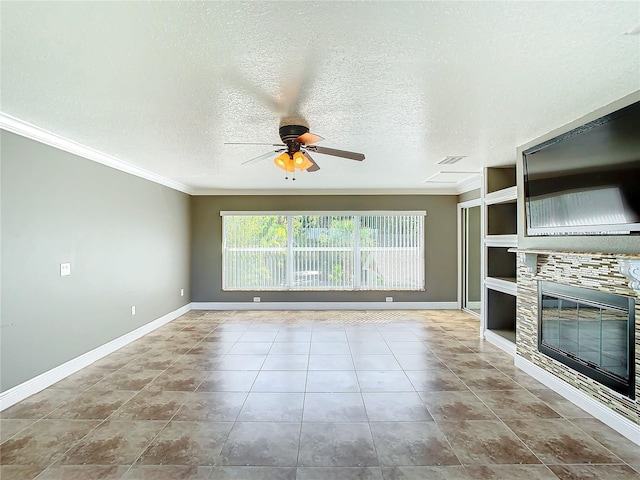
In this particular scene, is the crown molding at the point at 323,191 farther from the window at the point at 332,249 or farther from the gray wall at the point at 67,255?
the gray wall at the point at 67,255

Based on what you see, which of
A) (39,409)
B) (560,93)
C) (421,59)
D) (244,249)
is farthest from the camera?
(244,249)

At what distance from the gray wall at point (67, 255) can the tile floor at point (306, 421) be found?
0.43m

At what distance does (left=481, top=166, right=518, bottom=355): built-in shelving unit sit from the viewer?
479cm

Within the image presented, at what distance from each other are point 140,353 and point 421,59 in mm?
4533

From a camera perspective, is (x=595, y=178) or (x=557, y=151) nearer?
(x=595, y=178)

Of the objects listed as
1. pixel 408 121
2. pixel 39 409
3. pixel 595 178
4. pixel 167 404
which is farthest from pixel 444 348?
pixel 39 409

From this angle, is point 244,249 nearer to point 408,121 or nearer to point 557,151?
point 408,121

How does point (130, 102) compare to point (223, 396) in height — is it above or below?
above

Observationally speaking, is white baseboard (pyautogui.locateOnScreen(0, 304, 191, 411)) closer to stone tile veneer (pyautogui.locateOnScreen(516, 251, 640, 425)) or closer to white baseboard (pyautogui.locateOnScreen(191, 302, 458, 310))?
white baseboard (pyautogui.locateOnScreen(191, 302, 458, 310))

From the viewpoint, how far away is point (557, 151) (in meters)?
3.03

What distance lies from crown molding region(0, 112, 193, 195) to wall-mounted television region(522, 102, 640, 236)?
483cm

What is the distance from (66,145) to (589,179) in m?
4.99

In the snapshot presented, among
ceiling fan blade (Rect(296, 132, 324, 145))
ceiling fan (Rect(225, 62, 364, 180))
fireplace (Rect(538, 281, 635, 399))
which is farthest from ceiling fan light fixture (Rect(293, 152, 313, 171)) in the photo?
fireplace (Rect(538, 281, 635, 399))

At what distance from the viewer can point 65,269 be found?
11.6ft
